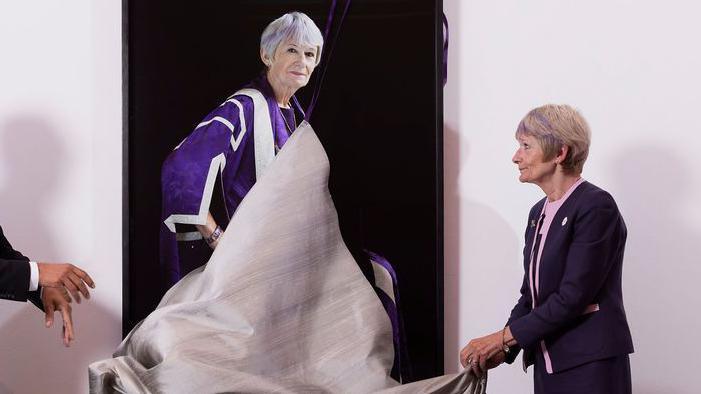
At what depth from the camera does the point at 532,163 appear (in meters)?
2.14

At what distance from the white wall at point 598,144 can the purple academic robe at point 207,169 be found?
2.33ft

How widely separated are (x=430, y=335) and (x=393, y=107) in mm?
826

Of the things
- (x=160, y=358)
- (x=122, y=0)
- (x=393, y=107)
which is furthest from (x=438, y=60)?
(x=160, y=358)

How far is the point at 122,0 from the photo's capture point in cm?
262

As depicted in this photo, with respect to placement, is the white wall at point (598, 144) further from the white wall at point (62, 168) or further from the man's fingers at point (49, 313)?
the man's fingers at point (49, 313)

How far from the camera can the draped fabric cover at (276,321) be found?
1948mm

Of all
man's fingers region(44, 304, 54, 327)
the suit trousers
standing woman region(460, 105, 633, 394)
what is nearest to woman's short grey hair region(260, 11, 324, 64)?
standing woman region(460, 105, 633, 394)

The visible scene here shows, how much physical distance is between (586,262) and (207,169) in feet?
4.35

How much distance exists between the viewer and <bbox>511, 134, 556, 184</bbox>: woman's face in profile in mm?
2122

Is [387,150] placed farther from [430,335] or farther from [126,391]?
[126,391]

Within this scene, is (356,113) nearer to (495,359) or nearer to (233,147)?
(233,147)

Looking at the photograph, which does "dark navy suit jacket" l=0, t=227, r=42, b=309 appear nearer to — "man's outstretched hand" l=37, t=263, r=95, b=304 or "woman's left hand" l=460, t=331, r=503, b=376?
"man's outstretched hand" l=37, t=263, r=95, b=304

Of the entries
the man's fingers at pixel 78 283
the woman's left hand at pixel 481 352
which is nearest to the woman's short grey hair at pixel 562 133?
the woman's left hand at pixel 481 352

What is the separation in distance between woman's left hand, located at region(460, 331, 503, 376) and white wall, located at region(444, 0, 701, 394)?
0.61 m
